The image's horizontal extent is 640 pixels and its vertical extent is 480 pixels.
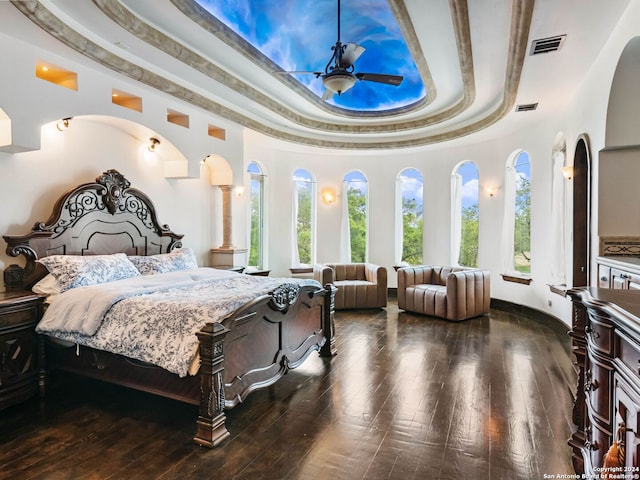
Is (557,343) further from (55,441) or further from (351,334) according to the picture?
(55,441)

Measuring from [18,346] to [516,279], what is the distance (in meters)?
6.36

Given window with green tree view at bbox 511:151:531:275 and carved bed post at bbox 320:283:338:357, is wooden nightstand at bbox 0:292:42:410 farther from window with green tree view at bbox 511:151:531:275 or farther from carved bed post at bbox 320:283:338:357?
window with green tree view at bbox 511:151:531:275

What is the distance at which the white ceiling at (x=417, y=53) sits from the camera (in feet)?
9.83

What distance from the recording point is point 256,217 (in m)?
7.19

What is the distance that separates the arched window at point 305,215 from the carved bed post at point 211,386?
523 cm

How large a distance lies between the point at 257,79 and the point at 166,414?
3.76 m

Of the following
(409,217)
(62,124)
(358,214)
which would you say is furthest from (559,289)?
(62,124)

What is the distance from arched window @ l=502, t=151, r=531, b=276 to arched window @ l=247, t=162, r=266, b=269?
4.30 metres

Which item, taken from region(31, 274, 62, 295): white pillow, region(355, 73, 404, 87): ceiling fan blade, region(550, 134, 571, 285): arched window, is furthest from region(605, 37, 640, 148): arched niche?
region(31, 274, 62, 295): white pillow

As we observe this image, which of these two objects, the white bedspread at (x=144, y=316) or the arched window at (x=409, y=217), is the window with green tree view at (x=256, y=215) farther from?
the white bedspread at (x=144, y=316)

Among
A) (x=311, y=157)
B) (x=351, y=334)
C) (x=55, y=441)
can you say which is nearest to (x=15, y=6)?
(x=55, y=441)

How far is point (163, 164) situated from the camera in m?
4.98

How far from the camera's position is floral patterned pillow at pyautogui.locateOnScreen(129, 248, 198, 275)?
4176mm

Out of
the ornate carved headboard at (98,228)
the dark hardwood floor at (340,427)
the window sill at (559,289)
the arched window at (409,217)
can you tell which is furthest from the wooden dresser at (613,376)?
the arched window at (409,217)
